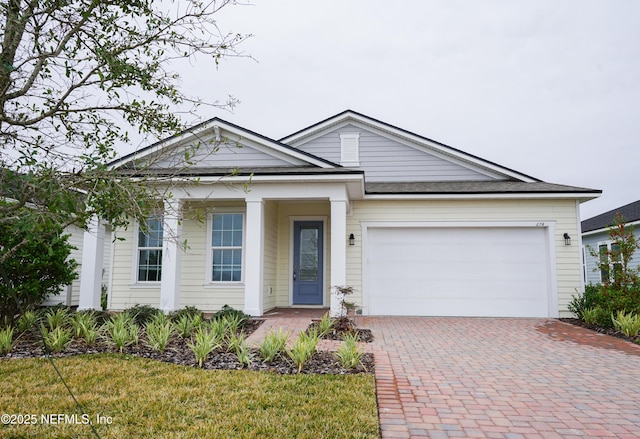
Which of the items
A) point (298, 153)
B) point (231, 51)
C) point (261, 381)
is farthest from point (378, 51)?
point (261, 381)

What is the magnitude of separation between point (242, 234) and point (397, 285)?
4.34 m

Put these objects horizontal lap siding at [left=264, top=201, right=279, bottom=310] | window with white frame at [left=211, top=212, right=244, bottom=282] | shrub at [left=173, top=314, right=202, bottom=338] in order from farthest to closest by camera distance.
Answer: window with white frame at [left=211, top=212, right=244, bottom=282]
horizontal lap siding at [left=264, top=201, right=279, bottom=310]
shrub at [left=173, top=314, right=202, bottom=338]

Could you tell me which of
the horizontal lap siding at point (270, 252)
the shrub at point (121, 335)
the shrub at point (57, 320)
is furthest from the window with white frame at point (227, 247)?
the shrub at point (121, 335)

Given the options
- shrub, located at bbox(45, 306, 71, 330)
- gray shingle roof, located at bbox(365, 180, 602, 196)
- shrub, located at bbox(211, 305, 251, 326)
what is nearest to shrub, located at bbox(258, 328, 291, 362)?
shrub, located at bbox(211, 305, 251, 326)

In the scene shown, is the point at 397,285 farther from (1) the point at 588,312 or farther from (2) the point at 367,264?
(1) the point at 588,312

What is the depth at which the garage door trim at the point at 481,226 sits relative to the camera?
1073 cm

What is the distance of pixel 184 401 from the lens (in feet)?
13.9

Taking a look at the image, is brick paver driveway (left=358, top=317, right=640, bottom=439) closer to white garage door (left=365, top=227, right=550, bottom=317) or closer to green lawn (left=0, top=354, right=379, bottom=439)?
green lawn (left=0, top=354, right=379, bottom=439)

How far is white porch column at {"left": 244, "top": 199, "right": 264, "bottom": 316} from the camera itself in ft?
31.7

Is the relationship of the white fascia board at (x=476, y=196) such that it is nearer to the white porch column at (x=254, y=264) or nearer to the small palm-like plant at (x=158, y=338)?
the white porch column at (x=254, y=264)

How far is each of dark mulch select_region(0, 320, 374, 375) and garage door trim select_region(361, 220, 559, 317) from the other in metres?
4.92

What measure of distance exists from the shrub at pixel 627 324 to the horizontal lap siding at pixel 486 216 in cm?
223

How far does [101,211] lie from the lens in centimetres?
345

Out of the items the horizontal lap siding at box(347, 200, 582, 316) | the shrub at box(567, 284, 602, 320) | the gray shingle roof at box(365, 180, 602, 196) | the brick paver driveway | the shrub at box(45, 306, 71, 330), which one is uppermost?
the gray shingle roof at box(365, 180, 602, 196)
